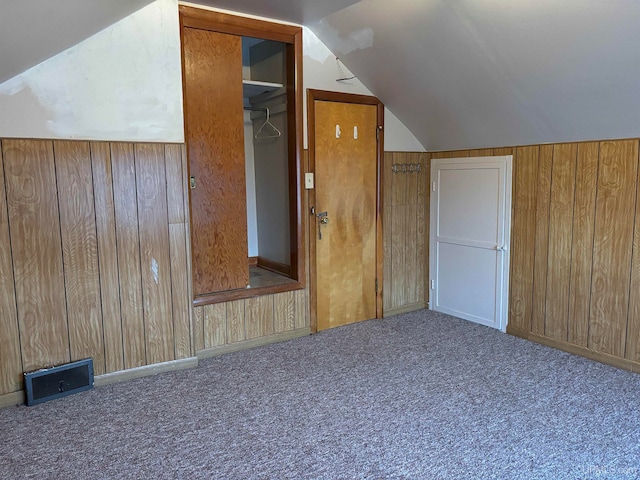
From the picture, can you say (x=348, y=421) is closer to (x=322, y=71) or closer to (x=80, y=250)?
(x=80, y=250)

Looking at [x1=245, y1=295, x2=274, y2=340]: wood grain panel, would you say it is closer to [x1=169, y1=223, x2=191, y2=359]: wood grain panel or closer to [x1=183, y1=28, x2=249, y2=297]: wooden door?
[x1=183, y1=28, x2=249, y2=297]: wooden door

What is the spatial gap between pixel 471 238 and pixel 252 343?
2.23 metres

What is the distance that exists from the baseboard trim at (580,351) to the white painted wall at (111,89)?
3195 millimetres

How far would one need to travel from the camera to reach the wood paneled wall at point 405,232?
4516 mm

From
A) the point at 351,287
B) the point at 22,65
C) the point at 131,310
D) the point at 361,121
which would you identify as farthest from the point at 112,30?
the point at 351,287

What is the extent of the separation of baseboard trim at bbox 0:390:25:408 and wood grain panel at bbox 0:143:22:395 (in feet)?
0.08

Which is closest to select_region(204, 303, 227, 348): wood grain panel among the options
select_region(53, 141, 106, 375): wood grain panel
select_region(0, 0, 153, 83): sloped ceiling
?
select_region(53, 141, 106, 375): wood grain panel

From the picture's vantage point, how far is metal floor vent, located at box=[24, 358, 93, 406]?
280cm

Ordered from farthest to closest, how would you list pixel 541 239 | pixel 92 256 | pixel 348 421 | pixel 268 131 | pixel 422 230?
1. pixel 422 230
2. pixel 268 131
3. pixel 541 239
4. pixel 92 256
5. pixel 348 421

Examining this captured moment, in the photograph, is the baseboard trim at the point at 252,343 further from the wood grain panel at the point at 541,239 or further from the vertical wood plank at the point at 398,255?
the wood grain panel at the point at 541,239

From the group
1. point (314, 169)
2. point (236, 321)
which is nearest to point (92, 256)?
point (236, 321)

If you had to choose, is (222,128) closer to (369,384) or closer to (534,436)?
(369,384)

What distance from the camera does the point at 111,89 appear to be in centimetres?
296

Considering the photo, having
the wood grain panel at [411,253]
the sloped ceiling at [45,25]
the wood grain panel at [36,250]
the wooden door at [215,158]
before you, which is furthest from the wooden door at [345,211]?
the wood grain panel at [36,250]
